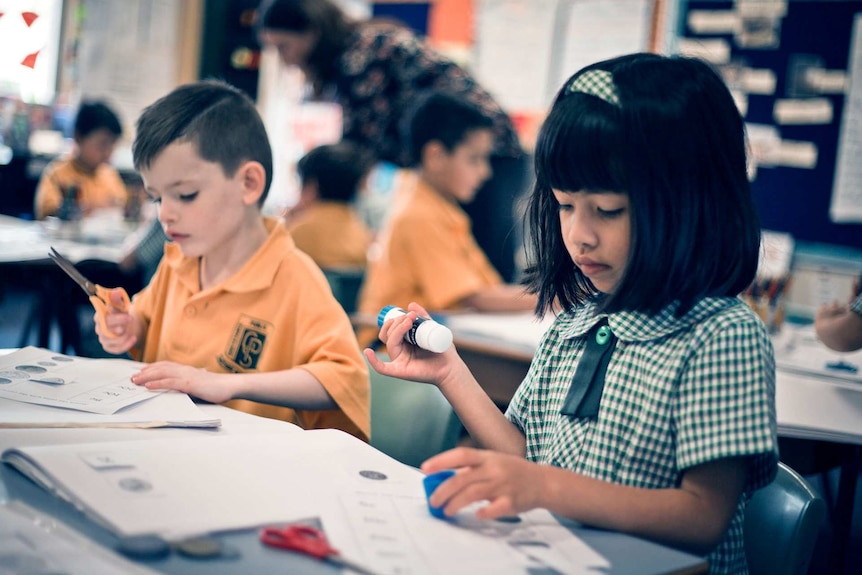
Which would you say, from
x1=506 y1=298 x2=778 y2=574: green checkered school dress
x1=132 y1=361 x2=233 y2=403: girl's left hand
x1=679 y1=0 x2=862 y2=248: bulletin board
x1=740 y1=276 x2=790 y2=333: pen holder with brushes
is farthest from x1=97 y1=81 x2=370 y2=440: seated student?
x1=679 y1=0 x2=862 y2=248: bulletin board

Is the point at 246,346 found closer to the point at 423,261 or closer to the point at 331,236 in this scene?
the point at 423,261

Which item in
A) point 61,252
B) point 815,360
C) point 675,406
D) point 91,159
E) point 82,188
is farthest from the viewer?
point 91,159

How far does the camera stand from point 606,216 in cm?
100

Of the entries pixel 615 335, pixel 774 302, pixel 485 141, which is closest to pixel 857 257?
pixel 774 302

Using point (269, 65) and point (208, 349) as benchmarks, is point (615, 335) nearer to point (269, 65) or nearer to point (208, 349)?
point (208, 349)

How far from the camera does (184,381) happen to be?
48.0 inches

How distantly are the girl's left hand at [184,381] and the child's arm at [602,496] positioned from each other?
0.53m

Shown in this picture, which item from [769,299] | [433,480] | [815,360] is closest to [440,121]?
[769,299]

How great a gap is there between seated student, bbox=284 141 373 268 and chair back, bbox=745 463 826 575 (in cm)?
254

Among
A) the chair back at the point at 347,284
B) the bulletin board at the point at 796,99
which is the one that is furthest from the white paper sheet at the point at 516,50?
the chair back at the point at 347,284

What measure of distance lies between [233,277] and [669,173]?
0.85m

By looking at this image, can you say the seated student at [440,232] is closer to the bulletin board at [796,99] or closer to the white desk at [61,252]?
the white desk at [61,252]

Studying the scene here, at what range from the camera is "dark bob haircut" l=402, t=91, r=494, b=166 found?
2.86 m

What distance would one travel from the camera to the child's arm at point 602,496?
80cm
